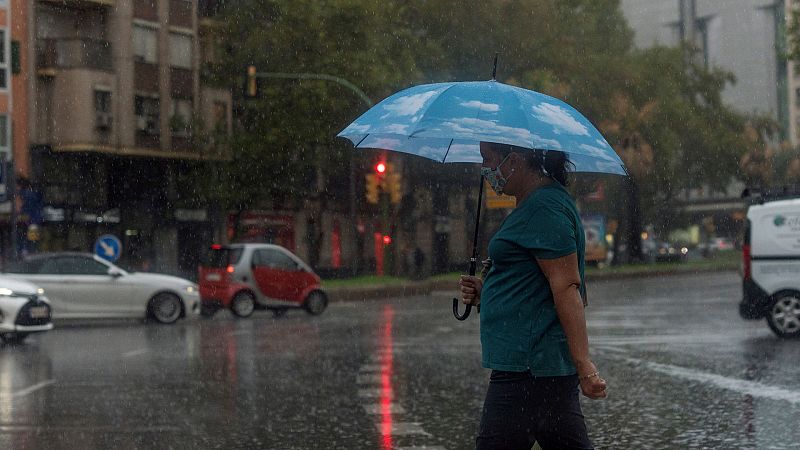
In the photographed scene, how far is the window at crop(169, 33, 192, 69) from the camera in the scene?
50.4m

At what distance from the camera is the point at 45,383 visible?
509 inches

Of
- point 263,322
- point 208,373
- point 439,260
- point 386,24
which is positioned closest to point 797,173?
point 439,260

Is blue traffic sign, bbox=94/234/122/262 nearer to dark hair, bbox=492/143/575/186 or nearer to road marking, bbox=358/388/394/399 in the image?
road marking, bbox=358/388/394/399

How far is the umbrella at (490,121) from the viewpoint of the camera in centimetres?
498

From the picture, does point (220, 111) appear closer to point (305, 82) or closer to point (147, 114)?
point (147, 114)

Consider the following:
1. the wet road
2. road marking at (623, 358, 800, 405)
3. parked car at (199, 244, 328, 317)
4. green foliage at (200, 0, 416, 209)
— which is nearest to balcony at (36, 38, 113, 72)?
green foliage at (200, 0, 416, 209)

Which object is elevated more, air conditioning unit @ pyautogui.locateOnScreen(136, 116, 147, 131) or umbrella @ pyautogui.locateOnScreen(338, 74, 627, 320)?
air conditioning unit @ pyautogui.locateOnScreen(136, 116, 147, 131)

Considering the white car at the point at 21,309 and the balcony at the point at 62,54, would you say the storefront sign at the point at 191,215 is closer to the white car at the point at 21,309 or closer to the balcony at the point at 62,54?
the balcony at the point at 62,54

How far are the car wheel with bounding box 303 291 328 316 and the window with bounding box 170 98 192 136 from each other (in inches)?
869

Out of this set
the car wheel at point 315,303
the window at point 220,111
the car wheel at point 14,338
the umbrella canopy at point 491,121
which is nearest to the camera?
the umbrella canopy at point 491,121

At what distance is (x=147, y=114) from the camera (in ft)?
161

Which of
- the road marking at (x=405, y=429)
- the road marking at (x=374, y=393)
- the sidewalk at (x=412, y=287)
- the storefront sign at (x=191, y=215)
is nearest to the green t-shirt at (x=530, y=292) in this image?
the road marking at (x=405, y=429)

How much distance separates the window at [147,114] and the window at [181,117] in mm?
644

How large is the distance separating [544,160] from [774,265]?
1369 cm
